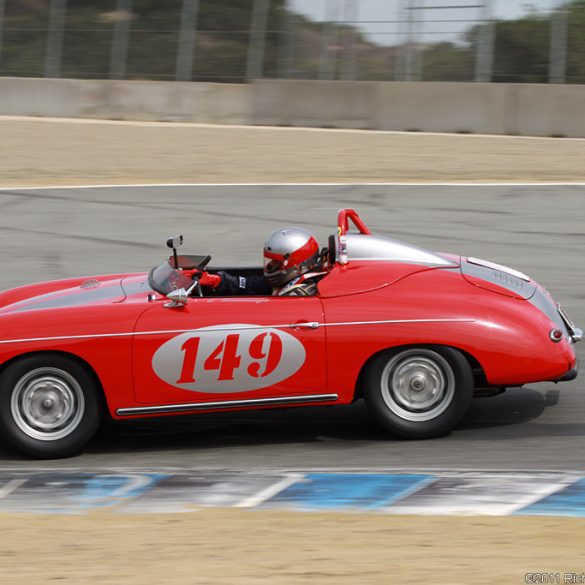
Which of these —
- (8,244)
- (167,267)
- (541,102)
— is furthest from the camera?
(541,102)

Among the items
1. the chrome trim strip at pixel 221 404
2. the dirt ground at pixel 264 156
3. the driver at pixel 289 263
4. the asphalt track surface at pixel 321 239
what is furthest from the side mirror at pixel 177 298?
the dirt ground at pixel 264 156

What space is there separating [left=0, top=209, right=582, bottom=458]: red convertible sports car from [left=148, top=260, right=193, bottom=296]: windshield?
0.22 metres

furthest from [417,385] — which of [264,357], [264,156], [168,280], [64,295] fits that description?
[264,156]

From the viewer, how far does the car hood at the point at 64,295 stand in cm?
702

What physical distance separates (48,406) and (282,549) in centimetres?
224

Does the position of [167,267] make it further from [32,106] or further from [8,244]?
[32,106]

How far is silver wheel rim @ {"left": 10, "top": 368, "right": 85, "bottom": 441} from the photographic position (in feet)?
22.0

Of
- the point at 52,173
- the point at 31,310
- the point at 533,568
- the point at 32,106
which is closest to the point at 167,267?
the point at 31,310

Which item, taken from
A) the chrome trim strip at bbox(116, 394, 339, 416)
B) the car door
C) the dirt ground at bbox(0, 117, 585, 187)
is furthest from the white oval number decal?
the dirt ground at bbox(0, 117, 585, 187)

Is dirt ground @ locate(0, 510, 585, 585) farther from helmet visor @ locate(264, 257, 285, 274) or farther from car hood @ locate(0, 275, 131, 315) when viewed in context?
helmet visor @ locate(264, 257, 285, 274)

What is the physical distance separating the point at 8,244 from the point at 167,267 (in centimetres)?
689

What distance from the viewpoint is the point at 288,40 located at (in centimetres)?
2681

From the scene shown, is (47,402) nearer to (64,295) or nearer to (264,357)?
(64,295)

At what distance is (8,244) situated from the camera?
13672 millimetres
